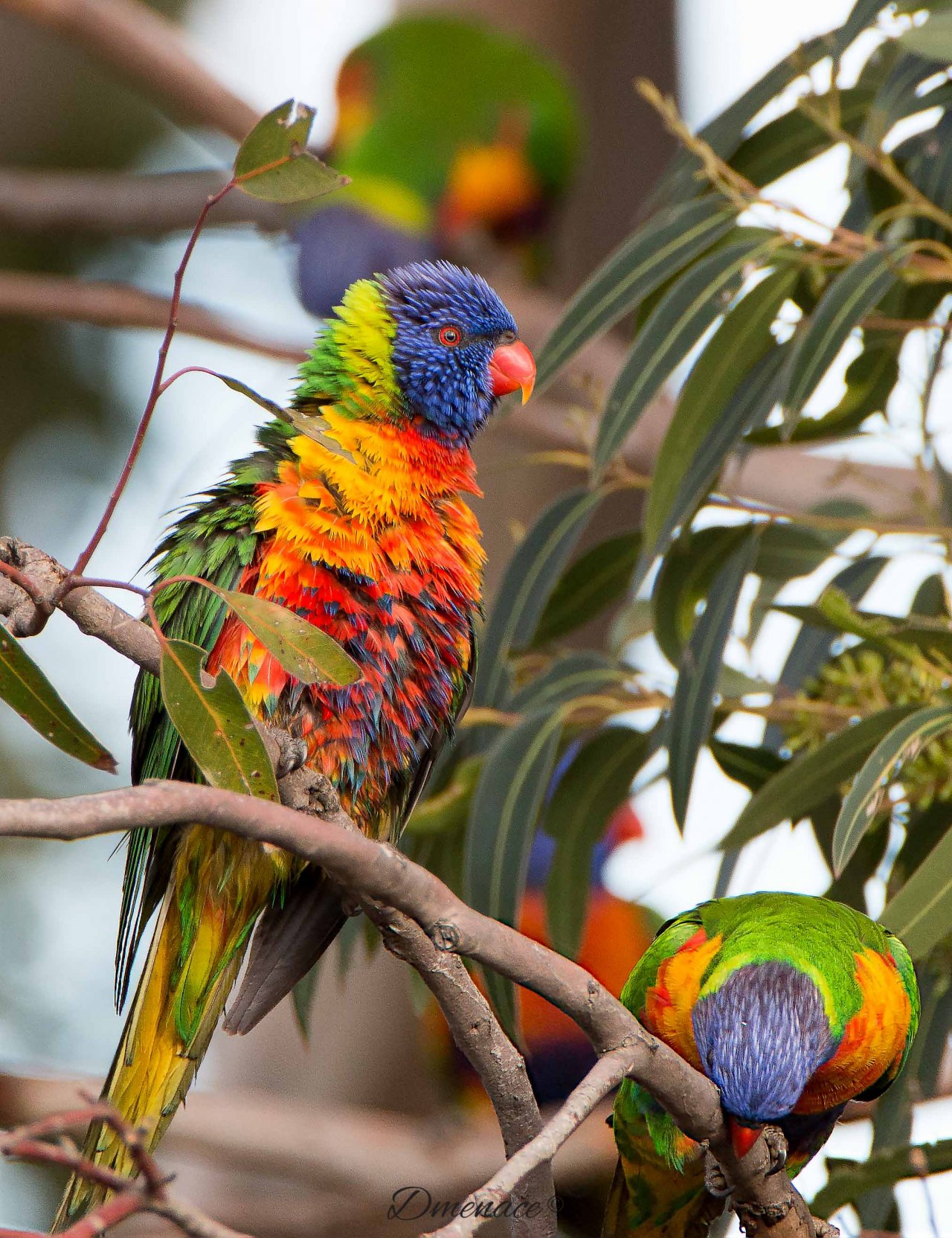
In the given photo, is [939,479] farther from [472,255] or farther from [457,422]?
[472,255]

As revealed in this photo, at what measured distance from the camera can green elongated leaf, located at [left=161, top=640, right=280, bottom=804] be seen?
2.72 ft

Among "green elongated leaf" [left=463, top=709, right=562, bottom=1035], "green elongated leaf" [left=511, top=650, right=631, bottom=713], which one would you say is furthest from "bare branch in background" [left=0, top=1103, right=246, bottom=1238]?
"green elongated leaf" [left=511, top=650, right=631, bottom=713]

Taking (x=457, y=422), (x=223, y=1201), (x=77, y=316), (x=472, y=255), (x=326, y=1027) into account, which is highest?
(x=472, y=255)

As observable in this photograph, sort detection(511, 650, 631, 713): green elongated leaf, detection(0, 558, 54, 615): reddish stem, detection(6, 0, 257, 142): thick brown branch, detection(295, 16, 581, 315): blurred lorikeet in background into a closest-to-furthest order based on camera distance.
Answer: detection(0, 558, 54, 615): reddish stem < detection(511, 650, 631, 713): green elongated leaf < detection(6, 0, 257, 142): thick brown branch < detection(295, 16, 581, 315): blurred lorikeet in background

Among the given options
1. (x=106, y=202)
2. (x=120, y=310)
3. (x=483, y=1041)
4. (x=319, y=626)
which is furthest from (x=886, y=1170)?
(x=106, y=202)

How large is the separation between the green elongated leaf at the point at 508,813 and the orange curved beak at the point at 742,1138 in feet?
1.21

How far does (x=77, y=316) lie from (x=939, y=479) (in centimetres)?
166

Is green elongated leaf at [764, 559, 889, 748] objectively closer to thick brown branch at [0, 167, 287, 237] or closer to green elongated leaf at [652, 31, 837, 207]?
green elongated leaf at [652, 31, 837, 207]

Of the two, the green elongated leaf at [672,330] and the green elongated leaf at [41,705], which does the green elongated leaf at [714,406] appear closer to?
the green elongated leaf at [672,330]

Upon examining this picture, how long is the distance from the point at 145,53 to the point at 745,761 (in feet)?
6.09

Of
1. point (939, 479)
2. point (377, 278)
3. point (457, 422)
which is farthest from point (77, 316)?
point (939, 479)

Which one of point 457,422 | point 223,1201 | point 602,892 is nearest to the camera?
point 457,422

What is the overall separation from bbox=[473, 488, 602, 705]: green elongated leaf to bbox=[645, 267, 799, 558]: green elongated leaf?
240 millimetres

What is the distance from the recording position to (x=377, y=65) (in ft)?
10.6
